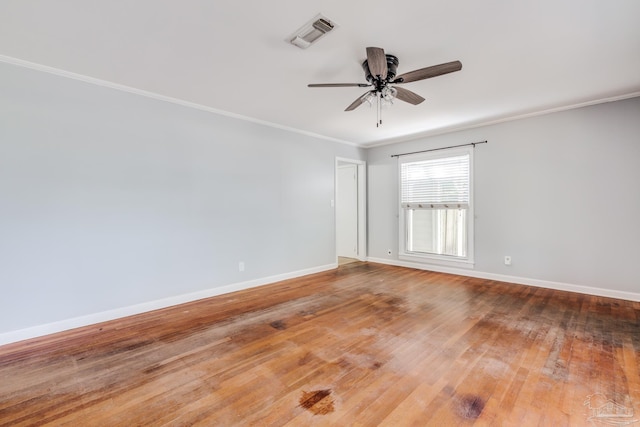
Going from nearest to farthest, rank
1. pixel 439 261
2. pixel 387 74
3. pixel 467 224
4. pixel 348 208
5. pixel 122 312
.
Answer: pixel 387 74
pixel 122 312
pixel 467 224
pixel 439 261
pixel 348 208

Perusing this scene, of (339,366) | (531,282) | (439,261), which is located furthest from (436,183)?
(339,366)

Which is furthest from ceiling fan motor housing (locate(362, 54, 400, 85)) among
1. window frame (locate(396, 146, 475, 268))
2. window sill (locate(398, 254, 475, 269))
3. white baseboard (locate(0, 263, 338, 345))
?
window sill (locate(398, 254, 475, 269))

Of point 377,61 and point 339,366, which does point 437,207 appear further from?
point 339,366

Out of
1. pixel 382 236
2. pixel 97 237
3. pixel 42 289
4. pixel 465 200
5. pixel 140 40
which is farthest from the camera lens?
pixel 382 236

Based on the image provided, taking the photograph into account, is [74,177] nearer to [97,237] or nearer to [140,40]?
[97,237]

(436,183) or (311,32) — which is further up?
(311,32)

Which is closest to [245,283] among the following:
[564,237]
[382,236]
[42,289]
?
[42,289]

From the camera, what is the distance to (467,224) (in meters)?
4.91

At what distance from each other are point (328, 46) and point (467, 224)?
389cm

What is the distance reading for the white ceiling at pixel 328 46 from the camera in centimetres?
195

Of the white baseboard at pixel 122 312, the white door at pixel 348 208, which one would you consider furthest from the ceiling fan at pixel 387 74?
the white door at pixel 348 208

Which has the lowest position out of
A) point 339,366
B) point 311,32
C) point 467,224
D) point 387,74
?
point 339,366

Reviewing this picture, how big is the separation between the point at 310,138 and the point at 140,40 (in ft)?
10.4

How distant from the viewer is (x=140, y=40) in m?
2.29
